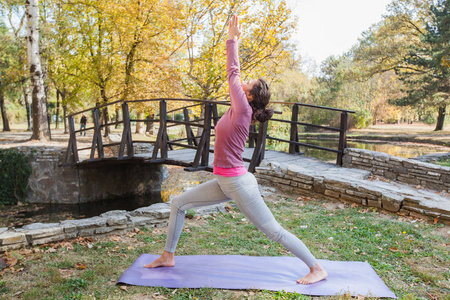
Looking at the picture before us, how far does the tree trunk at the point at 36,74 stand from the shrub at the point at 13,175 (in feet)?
12.9

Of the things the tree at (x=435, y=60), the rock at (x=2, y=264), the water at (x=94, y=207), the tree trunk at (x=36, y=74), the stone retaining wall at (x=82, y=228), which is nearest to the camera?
the rock at (x=2, y=264)

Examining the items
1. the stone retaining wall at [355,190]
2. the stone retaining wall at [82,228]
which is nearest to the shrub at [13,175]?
the stone retaining wall at [82,228]

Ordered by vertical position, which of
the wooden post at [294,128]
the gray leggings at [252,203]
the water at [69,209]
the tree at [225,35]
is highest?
the tree at [225,35]

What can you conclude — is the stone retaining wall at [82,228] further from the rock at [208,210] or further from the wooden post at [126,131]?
the wooden post at [126,131]

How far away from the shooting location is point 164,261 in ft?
11.7

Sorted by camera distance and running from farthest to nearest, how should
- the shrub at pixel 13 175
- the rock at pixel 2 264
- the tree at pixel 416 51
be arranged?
the tree at pixel 416 51 < the shrub at pixel 13 175 < the rock at pixel 2 264

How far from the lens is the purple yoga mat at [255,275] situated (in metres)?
3.17

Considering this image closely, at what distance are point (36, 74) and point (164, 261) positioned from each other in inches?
567

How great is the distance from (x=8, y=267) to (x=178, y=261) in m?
1.80

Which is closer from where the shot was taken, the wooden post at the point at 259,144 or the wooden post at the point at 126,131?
the wooden post at the point at 259,144

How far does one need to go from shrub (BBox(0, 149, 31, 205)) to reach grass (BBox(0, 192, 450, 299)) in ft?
28.7

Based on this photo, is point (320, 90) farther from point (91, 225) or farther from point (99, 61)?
point (91, 225)

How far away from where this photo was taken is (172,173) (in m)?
14.4

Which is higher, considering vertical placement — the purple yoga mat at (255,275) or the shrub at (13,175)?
the purple yoga mat at (255,275)
